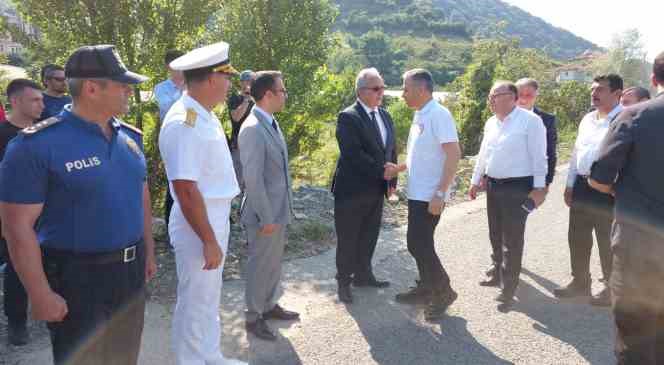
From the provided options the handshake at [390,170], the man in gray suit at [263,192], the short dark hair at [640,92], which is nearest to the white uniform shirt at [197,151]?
the man in gray suit at [263,192]

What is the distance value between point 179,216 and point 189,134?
22.0 inches

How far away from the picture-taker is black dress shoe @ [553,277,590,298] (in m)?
4.72

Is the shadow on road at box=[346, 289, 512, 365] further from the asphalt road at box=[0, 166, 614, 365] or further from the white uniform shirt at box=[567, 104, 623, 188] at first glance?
the white uniform shirt at box=[567, 104, 623, 188]

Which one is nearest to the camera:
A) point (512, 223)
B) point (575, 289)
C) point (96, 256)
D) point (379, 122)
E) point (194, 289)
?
point (96, 256)

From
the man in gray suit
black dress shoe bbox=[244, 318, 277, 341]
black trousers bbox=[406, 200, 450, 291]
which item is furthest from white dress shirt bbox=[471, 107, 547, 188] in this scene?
black dress shoe bbox=[244, 318, 277, 341]

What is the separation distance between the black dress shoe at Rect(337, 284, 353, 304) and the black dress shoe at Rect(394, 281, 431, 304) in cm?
45

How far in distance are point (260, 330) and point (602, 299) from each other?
10.4 feet

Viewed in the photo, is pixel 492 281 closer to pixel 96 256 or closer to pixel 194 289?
pixel 194 289

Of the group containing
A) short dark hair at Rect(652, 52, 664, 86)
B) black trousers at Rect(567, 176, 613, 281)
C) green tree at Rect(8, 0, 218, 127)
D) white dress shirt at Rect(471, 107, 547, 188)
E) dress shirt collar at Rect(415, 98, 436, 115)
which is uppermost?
green tree at Rect(8, 0, 218, 127)

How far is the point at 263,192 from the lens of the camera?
3.63 meters

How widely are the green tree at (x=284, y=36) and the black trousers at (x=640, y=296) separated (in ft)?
18.7

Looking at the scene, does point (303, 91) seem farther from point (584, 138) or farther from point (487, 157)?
point (584, 138)

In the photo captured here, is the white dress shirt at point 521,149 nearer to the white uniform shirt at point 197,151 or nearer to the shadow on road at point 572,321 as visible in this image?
the shadow on road at point 572,321

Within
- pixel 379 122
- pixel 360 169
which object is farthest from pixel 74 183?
pixel 379 122
